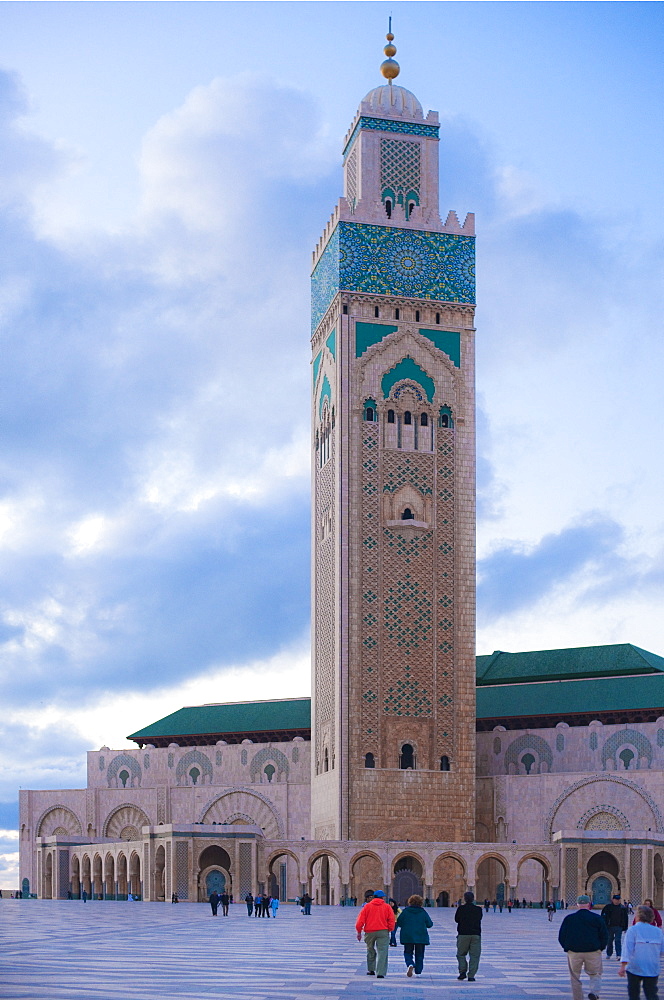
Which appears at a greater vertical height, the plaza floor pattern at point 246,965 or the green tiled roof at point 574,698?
the green tiled roof at point 574,698

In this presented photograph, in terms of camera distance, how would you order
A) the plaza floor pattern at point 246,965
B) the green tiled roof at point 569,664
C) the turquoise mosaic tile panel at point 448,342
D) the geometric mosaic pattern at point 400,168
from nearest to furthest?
the plaza floor pattern at point 246,965 → the turquoise mosaic tile panel at point 448,342 → the geometric mosaic pattern at point 400,168 → the green tiled roof at point 569,664

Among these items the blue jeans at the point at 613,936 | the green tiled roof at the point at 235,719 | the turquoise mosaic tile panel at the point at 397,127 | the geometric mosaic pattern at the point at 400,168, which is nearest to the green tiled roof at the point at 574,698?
the green tiled roof at the point at 235,719

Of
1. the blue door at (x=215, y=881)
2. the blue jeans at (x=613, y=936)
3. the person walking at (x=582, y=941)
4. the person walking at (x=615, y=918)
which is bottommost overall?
the blue door at (x=215, y=881)

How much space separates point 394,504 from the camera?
147ft

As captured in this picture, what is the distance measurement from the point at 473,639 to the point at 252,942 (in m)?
25.6

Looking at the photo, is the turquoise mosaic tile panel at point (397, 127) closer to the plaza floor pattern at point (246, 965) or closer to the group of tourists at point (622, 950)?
the plaza floor pattern at point (246, 965)

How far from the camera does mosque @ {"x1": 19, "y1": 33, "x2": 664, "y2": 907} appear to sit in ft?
136

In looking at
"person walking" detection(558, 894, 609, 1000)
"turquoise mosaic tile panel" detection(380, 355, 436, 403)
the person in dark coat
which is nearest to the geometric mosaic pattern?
"turquoise mosaic tile panel" detection(380, 355, 436, 403)

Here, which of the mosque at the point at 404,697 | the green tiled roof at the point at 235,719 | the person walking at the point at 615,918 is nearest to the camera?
the person walking at the point at 615,918

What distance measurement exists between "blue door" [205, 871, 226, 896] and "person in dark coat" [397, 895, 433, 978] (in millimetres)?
29708

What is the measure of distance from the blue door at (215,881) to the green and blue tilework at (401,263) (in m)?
17.9

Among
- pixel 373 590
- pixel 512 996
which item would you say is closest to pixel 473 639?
pixel 373 590

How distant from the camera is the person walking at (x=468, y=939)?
44.3ft

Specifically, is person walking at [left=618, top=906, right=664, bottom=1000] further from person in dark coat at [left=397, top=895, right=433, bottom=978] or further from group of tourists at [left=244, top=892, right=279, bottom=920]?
group of tourists at [left=244, top=892, right=279, bottom=920]
